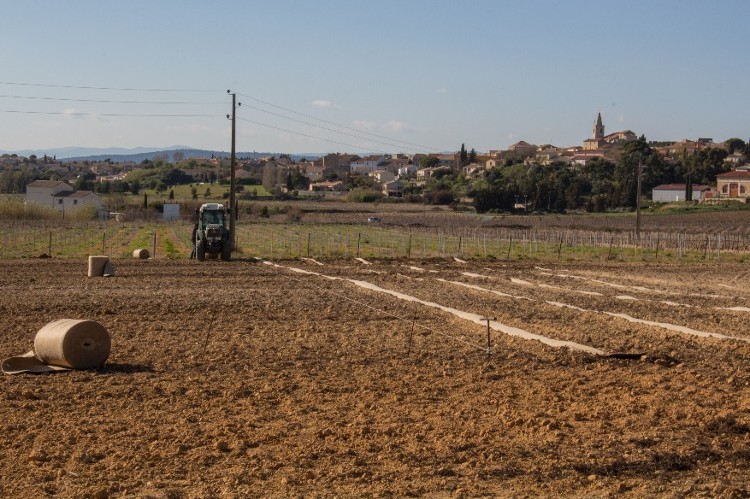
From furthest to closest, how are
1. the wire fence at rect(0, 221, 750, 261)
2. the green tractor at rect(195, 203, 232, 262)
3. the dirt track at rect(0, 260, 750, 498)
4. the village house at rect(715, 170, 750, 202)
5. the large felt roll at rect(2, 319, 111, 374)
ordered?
the village house at rect(715, 170, 750, 202) → the wire fence at rect(0, 221, 750, 261) → the green tractor at rect(195, 203, 232, 262) → the large felt roll at rect(2, 319, 111, 374) → the dirt track at rect(0, 260, 750, 498)

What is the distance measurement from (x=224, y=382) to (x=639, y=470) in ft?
21.2

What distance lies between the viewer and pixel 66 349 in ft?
48.2

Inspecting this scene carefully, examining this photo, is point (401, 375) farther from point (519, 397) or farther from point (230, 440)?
point (230, 440)

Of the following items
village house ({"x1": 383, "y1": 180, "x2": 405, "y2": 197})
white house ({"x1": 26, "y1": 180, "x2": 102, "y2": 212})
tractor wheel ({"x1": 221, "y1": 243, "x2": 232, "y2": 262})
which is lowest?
tractor wheel ({"x1": 221, "y1": 243, "x2": 232, "y2": 262})

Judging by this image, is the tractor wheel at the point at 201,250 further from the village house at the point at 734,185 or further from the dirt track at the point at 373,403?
the village house at the point at 734,185

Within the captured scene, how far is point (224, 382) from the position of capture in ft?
46.3

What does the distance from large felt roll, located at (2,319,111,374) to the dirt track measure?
0.26m

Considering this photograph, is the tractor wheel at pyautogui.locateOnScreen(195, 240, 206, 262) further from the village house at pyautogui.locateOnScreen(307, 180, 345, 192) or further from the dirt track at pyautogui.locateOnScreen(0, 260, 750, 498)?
the village house at pyautogui.locateOnScreen(307, 180, 345, 192)

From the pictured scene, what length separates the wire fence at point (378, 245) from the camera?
45.1m

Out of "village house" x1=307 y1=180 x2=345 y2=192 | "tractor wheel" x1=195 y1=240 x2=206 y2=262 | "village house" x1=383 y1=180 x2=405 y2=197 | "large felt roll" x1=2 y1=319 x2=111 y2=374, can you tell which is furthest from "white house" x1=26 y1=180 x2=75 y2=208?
"large felt roll" x1=2 y1=319 x2=111 y2=374

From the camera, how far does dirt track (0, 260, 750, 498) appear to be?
934 cm

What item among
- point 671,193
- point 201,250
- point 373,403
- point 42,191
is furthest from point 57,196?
point 373,403

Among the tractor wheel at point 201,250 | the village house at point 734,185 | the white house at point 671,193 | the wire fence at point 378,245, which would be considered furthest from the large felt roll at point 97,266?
the white house at point 671,193

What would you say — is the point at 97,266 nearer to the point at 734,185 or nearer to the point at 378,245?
the point at 378,245
